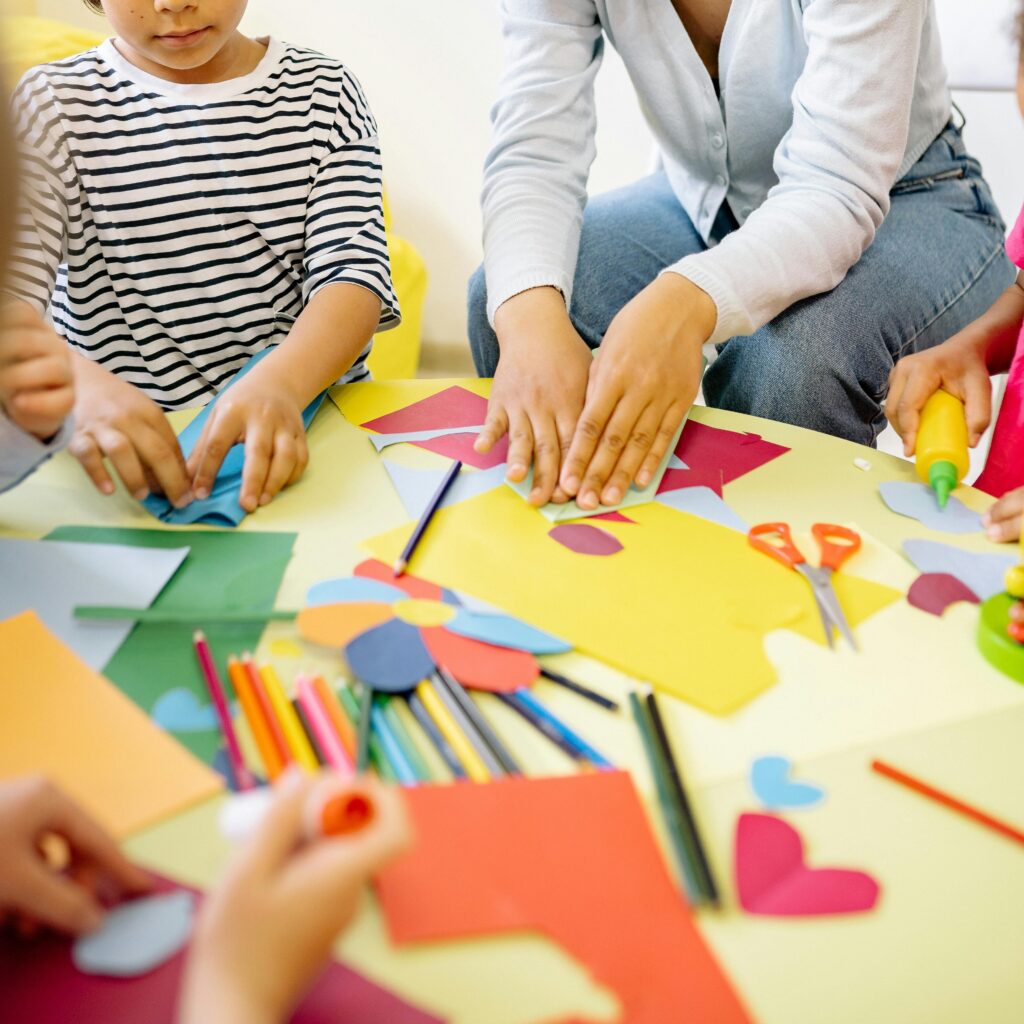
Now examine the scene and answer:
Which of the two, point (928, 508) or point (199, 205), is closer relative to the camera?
point (928, 508)

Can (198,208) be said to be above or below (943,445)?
above

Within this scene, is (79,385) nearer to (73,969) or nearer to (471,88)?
(73,969)

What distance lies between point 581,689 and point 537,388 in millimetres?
333

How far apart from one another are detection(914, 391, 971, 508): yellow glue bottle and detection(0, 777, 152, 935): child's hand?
0.55 meters

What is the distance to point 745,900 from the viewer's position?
1.22 ft

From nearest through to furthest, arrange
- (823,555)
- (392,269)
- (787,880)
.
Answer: (787,880)
(823,555)
(392,269)

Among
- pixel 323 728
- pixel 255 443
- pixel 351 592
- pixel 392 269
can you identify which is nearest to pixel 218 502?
pixel 255 443

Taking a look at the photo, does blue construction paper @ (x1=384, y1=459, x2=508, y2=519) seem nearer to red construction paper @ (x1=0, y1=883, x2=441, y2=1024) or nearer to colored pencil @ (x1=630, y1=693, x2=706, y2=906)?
colored pencil @ (x1=630, y1=693, x2=706, y2=906)

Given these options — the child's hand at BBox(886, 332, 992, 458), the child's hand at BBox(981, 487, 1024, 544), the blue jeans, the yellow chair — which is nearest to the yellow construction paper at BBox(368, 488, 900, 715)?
the child's hand at BBox(981, 487, 1024, 544)

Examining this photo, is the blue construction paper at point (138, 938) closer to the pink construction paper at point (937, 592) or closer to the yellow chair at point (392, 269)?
the pink construction paper at point (937, 592)

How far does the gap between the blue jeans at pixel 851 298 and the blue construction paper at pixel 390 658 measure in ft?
1.81

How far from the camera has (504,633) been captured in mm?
507

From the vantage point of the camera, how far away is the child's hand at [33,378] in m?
0.58

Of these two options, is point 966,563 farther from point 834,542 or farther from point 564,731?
point 564,731
